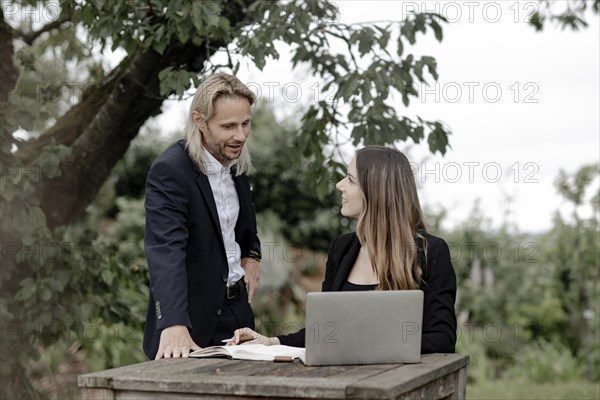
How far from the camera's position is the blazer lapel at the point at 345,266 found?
3320mm

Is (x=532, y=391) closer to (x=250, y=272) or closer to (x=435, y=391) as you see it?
(x=250, y=272)

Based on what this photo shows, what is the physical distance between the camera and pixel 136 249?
10000 millimetres

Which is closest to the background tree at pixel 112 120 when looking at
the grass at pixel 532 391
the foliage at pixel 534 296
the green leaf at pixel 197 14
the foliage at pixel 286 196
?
the green leaf at pixel 197 14

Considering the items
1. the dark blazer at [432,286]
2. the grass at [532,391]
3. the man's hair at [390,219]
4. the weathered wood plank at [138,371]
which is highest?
the man's hair at [390,219]

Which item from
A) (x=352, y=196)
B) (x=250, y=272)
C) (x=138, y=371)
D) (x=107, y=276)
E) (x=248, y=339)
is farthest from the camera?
(x=107, y=276)

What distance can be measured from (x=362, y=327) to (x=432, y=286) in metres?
0.60

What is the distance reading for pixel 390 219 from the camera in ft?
10.7

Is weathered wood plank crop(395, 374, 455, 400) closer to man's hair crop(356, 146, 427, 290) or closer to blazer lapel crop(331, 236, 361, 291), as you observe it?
man's hair crop(356, 146, 427, 290)

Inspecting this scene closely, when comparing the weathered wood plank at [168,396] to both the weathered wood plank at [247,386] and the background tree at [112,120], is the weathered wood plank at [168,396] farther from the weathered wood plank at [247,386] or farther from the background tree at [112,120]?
the background tree at [112,120]

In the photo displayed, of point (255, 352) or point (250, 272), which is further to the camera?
point (250, 272)

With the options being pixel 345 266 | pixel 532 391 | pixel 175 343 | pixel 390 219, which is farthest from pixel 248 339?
pixel 532 391

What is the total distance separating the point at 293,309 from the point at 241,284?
7.13 metres

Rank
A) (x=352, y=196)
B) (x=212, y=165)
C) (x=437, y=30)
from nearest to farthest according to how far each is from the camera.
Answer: (x=352, y=196) < (x=212, y=165) < (x=437, y=30)

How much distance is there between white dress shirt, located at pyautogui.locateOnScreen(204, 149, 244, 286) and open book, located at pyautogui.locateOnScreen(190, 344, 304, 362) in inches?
24.8
